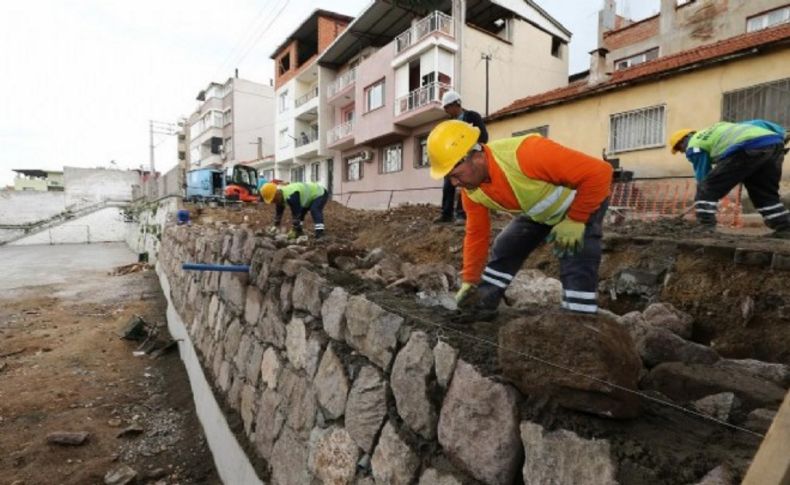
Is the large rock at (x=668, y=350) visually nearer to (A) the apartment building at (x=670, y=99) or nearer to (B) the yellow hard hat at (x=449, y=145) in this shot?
(B) the yellow hard hat at (x=449, y=145)

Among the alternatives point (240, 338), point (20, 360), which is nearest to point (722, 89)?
point (240, 338)

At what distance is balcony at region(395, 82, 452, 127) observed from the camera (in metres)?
16.4

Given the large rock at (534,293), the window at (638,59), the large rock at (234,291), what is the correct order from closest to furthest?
the large rock at (534,293) < the large rock at (234,291) < the window at (638,59)

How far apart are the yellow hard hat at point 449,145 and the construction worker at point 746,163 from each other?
3.64 metres

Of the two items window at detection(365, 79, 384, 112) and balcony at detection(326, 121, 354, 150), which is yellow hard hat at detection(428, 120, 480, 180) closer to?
window at detection(365, 79, 384, 112)

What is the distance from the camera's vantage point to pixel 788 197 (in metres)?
8.21

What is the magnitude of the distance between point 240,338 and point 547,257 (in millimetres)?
3260

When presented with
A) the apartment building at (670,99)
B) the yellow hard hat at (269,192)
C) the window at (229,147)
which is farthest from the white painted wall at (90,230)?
the apartment building at (670,99)

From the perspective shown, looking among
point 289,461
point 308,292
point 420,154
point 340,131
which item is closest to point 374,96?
point 340,131

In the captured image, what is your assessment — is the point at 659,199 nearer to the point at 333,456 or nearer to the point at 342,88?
the point at 333,456

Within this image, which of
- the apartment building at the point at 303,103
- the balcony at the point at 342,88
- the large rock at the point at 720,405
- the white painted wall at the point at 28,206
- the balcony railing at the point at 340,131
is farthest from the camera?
the white painted wall at the point at 28,206

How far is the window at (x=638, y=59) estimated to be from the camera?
1767 centimetres

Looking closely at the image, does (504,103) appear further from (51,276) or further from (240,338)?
(51,276)

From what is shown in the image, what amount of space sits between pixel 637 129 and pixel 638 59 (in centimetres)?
920
